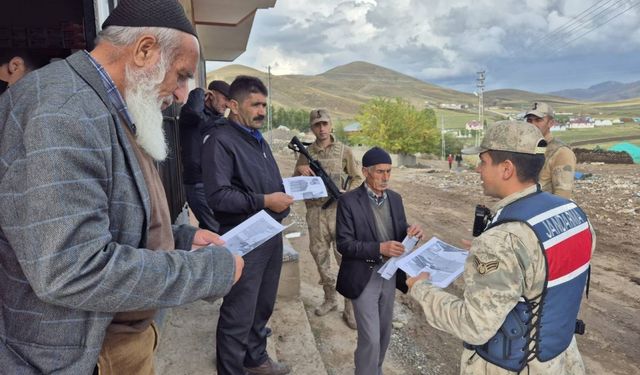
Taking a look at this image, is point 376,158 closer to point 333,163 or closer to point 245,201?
point 245,201

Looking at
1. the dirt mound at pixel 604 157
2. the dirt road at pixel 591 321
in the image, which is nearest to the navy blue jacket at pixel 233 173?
the dirt road at pixel 591 321

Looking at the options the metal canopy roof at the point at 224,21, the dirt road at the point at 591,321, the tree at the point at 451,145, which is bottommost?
the tree at the point at 451,145

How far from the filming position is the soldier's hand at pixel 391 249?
2.97 meters

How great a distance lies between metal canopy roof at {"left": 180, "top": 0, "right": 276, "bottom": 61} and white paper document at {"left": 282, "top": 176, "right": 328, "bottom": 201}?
13.4 feet

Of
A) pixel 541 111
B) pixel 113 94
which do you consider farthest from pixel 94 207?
pixel 541 111

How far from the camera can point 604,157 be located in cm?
3042

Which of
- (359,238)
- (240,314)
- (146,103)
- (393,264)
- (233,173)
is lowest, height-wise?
(240,314)

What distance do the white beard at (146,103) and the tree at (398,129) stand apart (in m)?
51.2

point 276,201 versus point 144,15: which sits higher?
point 144,15

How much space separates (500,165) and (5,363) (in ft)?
6.26

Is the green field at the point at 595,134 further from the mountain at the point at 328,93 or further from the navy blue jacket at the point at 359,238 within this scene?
the navy blue jacket at the point at 359,238

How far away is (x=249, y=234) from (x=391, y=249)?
1.16 m

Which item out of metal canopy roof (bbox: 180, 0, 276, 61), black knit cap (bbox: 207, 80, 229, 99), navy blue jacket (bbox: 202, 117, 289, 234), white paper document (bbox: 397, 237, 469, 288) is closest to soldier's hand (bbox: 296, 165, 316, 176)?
black knit cap (bbox: 207, 80, 229, 99)

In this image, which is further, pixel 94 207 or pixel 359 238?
pixel 359 238
